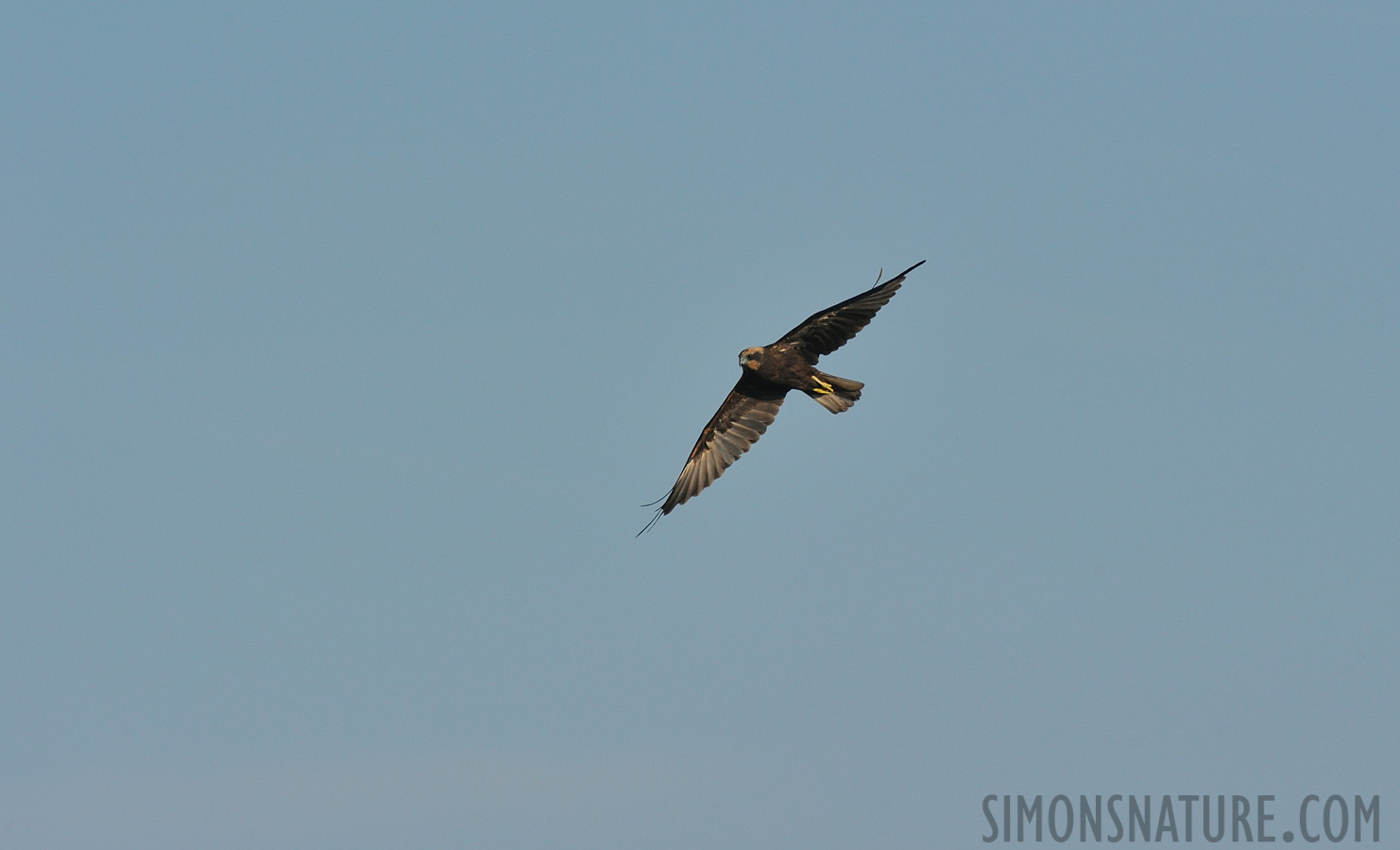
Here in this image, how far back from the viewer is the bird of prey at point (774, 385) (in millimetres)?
20406

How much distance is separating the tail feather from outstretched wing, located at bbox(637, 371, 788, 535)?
105 inches

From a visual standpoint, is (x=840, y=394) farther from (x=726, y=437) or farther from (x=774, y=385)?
(x=726, y=437)

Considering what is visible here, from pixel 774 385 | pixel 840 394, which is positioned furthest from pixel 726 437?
pixel 840 394

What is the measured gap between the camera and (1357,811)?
16.2 metres

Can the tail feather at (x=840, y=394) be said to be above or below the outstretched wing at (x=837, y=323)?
below

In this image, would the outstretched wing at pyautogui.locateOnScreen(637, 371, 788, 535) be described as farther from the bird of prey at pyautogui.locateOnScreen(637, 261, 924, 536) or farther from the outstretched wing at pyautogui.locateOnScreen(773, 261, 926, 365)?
the outstretched wing at pyautogui.locateOnScreen(773, 261, 926, 365)

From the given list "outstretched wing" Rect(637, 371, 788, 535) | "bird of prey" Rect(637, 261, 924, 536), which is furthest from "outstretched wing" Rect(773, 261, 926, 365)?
"outstretched wing" Rect(637, 371, 788, 535)

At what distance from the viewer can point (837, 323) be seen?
67.7 feet

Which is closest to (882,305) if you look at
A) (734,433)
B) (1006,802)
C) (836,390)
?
(836,390)

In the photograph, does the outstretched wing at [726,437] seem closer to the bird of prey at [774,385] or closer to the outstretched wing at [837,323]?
the bird of prey at [774,385]

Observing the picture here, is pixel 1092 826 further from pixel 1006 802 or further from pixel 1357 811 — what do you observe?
pixel 1357 811

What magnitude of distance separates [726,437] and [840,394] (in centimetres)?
394

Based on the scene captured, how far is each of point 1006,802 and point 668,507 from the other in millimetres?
9163

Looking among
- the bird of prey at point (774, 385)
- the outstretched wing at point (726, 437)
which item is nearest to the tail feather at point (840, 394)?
the bird of prey at point (774, 385)
